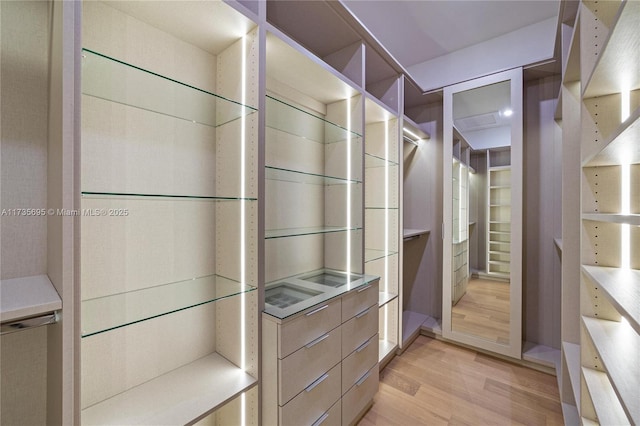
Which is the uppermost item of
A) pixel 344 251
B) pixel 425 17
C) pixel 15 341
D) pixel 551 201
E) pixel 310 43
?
pixel 425 17

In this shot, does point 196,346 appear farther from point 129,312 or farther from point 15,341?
point 15,341

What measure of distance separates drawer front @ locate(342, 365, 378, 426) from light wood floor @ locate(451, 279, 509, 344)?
1276 mm

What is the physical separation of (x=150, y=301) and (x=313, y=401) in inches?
36.5

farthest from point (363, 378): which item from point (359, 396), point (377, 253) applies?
point (377, 253)

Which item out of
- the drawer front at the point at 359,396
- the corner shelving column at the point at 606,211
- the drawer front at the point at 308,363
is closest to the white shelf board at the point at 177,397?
the drawer front at the point at 308,363

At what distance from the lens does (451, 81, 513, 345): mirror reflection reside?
2498 millimetres

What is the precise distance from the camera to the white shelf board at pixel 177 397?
1.02 metres

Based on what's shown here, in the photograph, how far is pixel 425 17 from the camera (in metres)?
2.31

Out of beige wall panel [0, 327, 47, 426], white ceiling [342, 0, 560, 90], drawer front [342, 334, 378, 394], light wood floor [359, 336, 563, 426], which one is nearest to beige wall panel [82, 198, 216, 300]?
beige wall panel [0, 327, 47, 426]

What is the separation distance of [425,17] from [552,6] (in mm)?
995

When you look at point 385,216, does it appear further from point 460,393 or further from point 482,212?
point 460,393

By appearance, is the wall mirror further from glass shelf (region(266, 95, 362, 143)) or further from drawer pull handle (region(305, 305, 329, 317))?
drawer pull handle (region(305, 305, 329, 317))

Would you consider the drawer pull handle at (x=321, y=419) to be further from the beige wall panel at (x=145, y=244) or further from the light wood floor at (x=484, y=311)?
the light wood floor at (x=484, y=311)

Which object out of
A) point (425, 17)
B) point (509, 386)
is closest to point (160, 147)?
point (425, 17)
